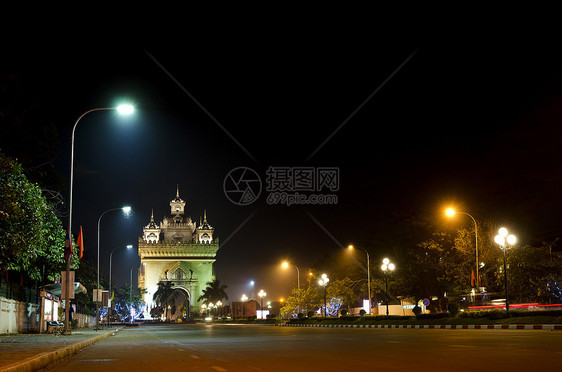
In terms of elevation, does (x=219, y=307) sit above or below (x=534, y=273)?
below

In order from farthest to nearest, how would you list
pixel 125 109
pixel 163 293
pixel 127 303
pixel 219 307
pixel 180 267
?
1. pixel 180 267
2. pixel 163 293
3. pixel 219 307
4. pixel 127 303
5. pixel 125 109

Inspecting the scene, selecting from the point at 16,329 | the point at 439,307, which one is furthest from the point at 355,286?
the point at 16,329

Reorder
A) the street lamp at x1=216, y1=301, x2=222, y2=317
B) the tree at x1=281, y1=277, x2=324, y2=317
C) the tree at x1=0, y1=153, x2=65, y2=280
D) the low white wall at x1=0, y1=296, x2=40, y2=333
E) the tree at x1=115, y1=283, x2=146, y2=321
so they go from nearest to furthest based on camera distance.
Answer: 1. the tree at x1=0, y1=153, x2=65, y2=280
2. the low white wall at x1=0, y1=296, x2=40, y2=333
3. the tree at x1=281, y1=277, x2=324, y2=317
4. the tree at x1=115, y1=283, x2=146, y2=321
5. the street lamp at x1=216, y1=301, x2=222, y2=317

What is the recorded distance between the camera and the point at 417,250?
50531 mm

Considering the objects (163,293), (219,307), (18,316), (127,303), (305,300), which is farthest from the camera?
(163,293)

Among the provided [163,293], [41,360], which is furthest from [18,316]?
[163,293]

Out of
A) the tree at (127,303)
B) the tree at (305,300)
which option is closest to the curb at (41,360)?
the tree at (305,300)

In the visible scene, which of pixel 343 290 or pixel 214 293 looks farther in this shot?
pixel 214 293

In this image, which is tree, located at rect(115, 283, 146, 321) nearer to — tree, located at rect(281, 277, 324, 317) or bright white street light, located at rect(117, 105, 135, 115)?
tree, located at rect(281, 277, 324, 317)

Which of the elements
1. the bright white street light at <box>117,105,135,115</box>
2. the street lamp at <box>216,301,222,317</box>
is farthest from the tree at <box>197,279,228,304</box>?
the bright white street light at <box>117,105,135,115</box>

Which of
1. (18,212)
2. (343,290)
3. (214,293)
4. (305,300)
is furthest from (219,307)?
(18,212)

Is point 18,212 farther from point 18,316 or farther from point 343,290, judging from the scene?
point 343,290

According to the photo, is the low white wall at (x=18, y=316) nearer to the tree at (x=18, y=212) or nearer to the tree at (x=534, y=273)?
the tree at (x=18, y=212)

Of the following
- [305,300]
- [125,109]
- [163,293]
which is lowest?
[305,300]
